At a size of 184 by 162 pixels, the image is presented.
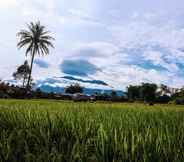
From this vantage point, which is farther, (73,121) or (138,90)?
(138,90)

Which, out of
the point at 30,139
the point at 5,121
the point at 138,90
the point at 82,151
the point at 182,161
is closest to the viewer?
the point at 182,161

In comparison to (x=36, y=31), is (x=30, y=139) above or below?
below

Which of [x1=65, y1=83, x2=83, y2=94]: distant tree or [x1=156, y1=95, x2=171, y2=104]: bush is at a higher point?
[x1=65, y1=83, x2=83, y2=94]: distant tree

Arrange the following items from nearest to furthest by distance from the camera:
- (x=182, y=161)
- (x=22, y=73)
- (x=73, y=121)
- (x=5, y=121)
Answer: (x=182, y=161), (x=73, y=121), (x=5, y=121), (x=22, y=73)

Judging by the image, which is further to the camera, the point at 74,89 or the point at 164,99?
the point at 74,89

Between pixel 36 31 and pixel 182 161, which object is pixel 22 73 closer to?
pixel 36 31

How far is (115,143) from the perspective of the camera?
7.90 ft

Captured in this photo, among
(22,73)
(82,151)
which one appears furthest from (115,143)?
(22,73)

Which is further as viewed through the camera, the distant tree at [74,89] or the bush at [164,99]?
the distant tree at [74,89]

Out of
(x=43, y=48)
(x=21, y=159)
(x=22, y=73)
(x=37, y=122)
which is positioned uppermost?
(x=43, y=48)

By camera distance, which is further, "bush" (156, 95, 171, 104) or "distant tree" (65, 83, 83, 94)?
"distant tree" (65, 83, 83, 94)

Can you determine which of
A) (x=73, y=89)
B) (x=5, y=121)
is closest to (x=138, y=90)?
(x=73, y=89)

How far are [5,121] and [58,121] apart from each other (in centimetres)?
75

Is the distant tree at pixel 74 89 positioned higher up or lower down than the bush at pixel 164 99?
higher up
